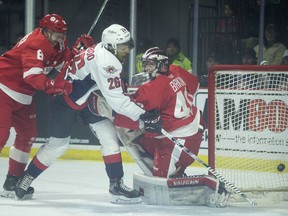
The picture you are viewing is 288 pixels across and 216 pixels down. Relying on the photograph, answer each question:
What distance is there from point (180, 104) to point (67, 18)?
13.7ft

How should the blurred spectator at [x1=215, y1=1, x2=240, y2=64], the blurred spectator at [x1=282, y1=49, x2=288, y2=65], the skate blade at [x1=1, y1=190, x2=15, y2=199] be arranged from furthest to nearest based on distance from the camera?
1. the blurred spectator at [x1=215, y1=1, x2=240, y2=64]
2. the blurred spectator at [x1=282, y1=49, x2=288, y2=65]
3. the skate blade at [x1=1, y1=190, x2=15, y2=199]

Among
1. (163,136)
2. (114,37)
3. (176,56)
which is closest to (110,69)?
(114,37)

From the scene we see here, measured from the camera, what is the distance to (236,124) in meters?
5.28

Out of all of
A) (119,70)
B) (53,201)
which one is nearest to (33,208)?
(53,201)

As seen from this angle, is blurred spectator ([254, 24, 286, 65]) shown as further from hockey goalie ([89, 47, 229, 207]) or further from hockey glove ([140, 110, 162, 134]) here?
hockey glove ([140, 110, 162, 134])

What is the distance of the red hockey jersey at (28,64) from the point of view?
4738 mm

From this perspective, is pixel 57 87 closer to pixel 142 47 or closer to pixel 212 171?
pixel 212 171

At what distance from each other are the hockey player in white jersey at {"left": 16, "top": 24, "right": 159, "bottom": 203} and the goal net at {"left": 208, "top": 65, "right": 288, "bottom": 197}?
52 cm

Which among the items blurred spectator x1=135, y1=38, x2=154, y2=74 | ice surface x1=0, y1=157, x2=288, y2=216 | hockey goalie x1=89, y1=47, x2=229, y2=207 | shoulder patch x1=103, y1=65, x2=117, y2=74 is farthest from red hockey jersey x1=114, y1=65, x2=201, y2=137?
blurred spectator x1=135, y1=38, x2=154, y2=74

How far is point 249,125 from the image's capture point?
533 cm

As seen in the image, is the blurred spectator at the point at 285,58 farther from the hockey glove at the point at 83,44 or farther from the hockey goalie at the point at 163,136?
the hockey glove at the point at 83,44

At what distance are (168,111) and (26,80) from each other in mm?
867

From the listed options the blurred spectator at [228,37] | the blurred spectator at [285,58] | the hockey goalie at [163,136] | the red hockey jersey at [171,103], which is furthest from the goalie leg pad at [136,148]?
the blurred spectator at [228,37]

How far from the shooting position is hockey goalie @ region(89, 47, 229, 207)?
4.75 metres
